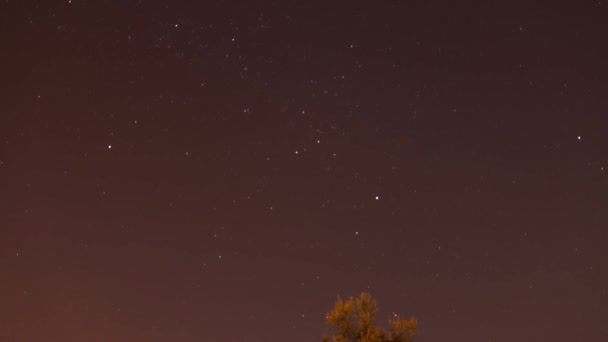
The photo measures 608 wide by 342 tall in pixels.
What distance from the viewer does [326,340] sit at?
19.0 metres

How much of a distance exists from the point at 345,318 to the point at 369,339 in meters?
0.79

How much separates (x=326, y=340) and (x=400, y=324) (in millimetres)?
1687

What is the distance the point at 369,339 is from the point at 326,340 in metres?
1.06

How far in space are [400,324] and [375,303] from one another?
722 millimetres

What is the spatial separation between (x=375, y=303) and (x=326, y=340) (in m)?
1.39

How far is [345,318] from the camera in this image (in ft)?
62.3

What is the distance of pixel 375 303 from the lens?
741 inches

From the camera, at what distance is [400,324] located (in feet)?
61.8

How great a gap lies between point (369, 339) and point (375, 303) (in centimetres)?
82

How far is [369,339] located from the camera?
1850 centimetres

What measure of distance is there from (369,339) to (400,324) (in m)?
0.83
